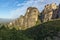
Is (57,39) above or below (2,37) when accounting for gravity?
below

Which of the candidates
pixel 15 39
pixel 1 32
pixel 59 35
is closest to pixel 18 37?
pixel 15 39

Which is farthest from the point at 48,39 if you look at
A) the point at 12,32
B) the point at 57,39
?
the point at 12,32

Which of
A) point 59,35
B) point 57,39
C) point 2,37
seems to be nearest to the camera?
point 2,37

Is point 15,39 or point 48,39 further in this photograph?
point 48,39

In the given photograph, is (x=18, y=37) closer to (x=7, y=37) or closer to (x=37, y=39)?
(x=7, y=37)

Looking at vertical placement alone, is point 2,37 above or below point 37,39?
above

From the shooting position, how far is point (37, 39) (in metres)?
79.5

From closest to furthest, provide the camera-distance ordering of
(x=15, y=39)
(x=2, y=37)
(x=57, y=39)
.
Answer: (x=2, y=37) → (x=15, y=39) → (x=57, y=39)

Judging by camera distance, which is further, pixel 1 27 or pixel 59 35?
pixel 59 35

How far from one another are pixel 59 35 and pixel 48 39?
23.9ft

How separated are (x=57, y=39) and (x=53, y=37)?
421 centimetres

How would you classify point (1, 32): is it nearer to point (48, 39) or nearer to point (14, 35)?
point (14, 35)

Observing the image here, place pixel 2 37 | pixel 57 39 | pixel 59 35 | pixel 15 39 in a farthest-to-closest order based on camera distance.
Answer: pixel 59 35, pixel 57 39, pixel 15 39, pixel 2 37

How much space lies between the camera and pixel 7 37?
3559cm
